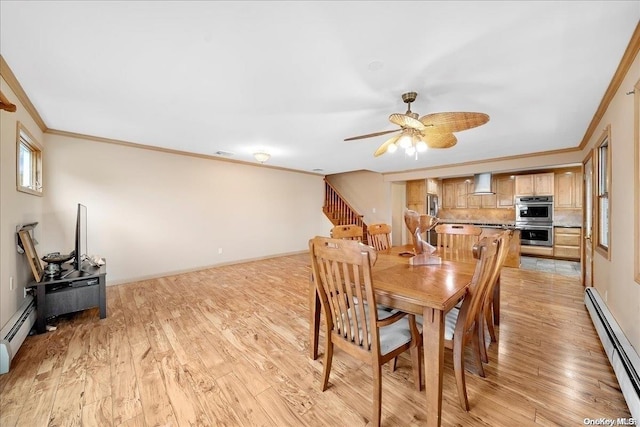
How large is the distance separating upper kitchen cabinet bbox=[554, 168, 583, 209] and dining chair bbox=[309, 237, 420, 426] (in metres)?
6.33

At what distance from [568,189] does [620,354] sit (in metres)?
5.37

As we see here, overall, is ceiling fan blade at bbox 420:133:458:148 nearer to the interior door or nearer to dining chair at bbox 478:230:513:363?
dining chair at bbox 478:230:513:363

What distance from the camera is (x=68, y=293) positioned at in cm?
260

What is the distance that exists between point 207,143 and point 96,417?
342cm

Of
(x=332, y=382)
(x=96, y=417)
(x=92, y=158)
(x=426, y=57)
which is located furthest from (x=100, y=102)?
(x=332, y=382)

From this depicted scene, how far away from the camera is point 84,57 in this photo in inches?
68.5

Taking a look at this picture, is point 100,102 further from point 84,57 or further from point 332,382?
point 332,382

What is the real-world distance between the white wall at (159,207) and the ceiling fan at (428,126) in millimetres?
3690

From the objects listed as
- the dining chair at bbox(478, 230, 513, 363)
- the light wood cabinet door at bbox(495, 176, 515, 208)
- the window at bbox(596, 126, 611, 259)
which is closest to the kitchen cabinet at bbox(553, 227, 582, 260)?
the light wood cabinet door at bbox(495, 176, 515, 208)

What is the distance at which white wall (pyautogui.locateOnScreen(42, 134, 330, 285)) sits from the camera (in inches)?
139

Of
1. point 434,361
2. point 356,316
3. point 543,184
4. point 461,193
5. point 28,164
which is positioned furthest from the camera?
point 461,193

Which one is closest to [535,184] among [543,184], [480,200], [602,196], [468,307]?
[543,184]

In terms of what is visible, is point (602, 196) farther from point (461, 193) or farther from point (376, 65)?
point (461, 193)

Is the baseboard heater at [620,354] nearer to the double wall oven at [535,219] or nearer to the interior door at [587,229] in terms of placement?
the interior door at [587,229]
